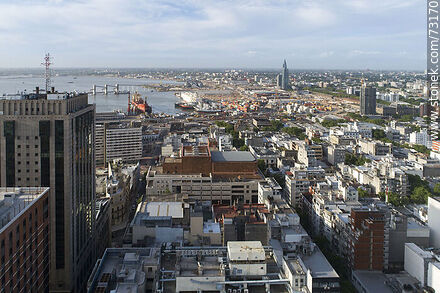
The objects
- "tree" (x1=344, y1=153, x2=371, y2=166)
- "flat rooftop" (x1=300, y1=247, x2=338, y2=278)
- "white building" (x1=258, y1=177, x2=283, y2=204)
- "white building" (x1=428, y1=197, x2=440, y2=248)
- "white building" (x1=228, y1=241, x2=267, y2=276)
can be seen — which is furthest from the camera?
"tree" (x1=344, y1=153, x2=371, y2=166)

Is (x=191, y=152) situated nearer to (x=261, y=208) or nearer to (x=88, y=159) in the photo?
(x=261, y=208)

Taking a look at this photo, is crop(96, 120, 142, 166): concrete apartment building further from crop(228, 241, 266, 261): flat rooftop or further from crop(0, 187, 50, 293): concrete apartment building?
crop(228, 241, 266, 261): flat rooftop

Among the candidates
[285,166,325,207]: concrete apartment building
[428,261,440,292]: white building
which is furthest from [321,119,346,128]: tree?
[428,261,440,292]: white building

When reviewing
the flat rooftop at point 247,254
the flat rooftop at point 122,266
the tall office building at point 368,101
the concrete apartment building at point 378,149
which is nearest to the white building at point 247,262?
the flat rooftop at point 247,254

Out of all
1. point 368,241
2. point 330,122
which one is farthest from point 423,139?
point 368,241

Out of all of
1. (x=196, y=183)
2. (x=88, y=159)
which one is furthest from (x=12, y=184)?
(x=196, y=183)

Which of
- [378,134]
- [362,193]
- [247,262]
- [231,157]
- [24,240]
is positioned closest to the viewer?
[24,240]

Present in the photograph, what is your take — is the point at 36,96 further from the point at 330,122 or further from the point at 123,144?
the point at 330,122
